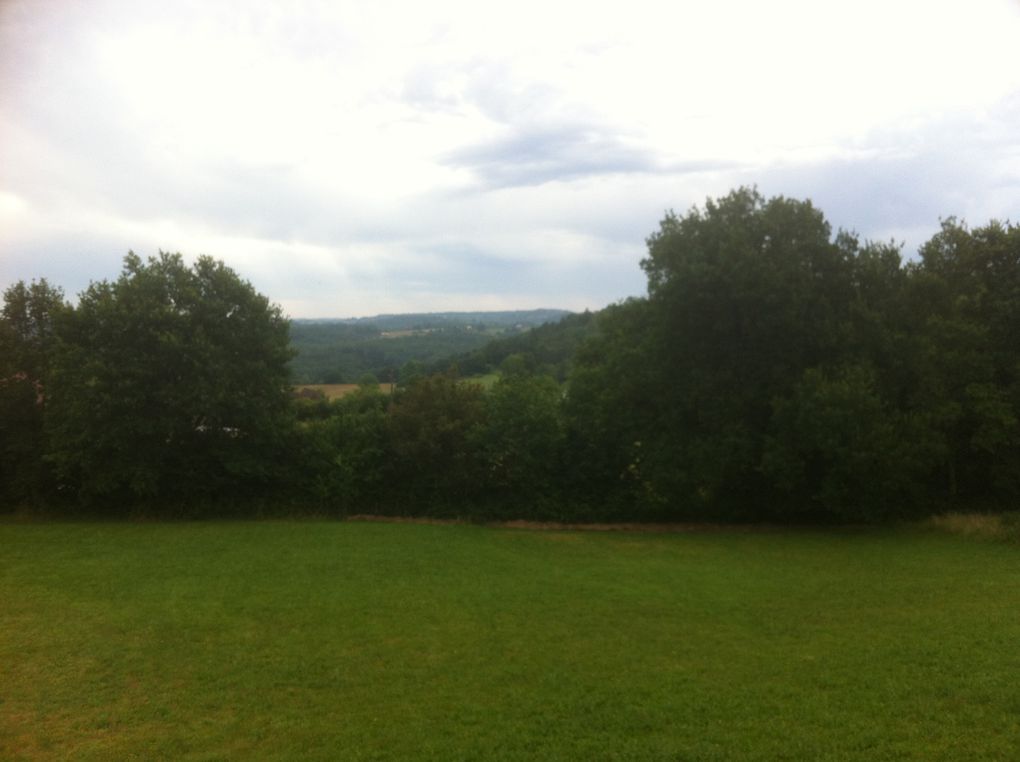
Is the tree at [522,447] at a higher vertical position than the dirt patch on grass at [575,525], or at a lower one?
higher

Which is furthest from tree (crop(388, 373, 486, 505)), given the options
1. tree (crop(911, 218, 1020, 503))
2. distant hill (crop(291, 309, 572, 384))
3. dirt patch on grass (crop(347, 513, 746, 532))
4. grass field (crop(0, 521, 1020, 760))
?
distant hill (crop(291, 309, 572, 384))

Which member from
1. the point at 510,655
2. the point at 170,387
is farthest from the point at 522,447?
the point at 510,655

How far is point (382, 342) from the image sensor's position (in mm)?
93625

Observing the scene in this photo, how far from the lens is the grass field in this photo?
7.15 m

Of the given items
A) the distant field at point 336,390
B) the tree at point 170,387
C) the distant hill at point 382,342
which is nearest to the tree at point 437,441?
the tree at point 170,387

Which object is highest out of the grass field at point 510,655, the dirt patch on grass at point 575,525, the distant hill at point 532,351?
the distant hill at point 532,351

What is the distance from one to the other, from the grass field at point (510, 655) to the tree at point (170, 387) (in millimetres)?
5961

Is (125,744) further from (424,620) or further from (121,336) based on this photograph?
(121,336)

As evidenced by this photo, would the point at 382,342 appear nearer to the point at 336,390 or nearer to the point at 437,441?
the point at 336,390

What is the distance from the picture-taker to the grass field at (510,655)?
282 inches

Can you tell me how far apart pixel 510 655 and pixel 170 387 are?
18617 mm

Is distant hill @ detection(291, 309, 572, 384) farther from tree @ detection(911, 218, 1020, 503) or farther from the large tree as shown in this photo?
tree @ detection(911, 218, 1020, 503)

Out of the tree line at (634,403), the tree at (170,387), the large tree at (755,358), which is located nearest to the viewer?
the large tree at (755,358)

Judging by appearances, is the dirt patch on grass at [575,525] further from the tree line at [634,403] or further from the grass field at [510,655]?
the grass field at [510,655]
